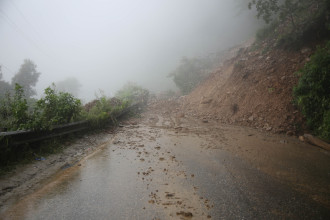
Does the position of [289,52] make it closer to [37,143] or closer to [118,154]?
[118,154]

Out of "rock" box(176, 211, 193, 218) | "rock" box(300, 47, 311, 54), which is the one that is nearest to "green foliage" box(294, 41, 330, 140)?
"rock" box(300, 47, 311, 54)

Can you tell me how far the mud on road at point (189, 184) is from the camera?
237 cm

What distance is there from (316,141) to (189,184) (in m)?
3.98

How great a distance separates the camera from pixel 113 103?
11312mm

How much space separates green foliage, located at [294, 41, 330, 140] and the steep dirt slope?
0.48m

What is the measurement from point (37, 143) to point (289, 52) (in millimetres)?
10745

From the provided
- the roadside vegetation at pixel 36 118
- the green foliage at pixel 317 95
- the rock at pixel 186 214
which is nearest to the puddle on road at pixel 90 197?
the rock at pixel 186 214

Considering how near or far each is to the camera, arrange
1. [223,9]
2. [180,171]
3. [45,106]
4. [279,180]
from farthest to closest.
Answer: [223,9] < [45,106] < [180,171] < [279,180]

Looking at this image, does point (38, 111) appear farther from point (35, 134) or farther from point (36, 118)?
point (35, 134)

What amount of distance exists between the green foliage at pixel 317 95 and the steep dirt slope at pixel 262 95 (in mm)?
479

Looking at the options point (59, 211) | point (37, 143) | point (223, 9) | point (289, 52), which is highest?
point (223, 9)

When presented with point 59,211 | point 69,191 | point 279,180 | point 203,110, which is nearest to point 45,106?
point 69,191

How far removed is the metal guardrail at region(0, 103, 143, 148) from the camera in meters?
3.50

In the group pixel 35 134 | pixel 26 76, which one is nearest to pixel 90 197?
pixel 35 134
